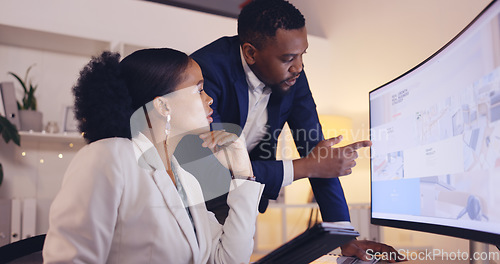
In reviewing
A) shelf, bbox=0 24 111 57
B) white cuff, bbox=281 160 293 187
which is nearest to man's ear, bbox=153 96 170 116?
white cuff, bbox=281 160 293 187

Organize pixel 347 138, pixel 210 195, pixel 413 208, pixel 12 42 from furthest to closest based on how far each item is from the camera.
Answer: pixel 347 138
pixel 12 42
pixel 210 195
pixel 413 208

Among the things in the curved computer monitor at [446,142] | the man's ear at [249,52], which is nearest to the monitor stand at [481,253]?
the curved computer monitor at [446,142]

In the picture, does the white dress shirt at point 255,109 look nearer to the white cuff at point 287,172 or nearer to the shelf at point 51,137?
the white cuff at point 287,172

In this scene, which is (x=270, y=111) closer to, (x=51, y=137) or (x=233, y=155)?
(x=233, y=155)

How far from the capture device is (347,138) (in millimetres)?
3367

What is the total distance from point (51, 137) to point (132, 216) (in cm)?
222

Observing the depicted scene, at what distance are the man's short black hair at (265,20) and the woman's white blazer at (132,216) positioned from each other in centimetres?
58

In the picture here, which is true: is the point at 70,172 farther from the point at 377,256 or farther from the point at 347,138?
the point at 347,138

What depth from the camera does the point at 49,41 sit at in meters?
2.92

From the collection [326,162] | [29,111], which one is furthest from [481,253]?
[29,111]

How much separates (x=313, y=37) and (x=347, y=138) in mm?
1089

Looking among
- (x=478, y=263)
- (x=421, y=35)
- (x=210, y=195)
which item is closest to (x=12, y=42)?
(x=210, y=195)

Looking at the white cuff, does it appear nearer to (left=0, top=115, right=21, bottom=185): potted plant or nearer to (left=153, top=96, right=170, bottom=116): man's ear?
(left=153, top=96, right=170, bottom=116): man's ear

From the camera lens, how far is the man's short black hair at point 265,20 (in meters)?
1.38
